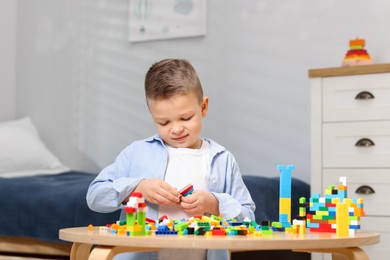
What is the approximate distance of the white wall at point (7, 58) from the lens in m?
4.27

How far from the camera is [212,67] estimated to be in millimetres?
3793

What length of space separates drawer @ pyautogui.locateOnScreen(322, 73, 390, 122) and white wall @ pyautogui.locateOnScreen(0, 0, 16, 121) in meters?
2.13

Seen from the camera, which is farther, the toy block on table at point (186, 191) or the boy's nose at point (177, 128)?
the boy's nose at point (177, 128)

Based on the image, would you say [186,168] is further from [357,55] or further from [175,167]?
[357,55]

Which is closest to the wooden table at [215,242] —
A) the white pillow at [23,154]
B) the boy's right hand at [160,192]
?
the boy's right hand at [160,192]

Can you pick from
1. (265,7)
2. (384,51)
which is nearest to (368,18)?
(384,51)

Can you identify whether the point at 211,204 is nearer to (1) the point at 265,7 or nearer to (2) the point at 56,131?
(1) the point at 265,7

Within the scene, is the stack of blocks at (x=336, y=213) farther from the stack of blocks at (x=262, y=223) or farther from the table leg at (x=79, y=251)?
the table leg at (x=79, y=251)

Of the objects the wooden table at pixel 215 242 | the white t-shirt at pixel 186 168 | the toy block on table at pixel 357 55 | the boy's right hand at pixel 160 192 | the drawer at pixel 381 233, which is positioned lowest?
the drawer at pixel 381 233

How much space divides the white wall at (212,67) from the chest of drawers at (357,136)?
19.7 inches

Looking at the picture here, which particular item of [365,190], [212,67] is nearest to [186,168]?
[365,190]

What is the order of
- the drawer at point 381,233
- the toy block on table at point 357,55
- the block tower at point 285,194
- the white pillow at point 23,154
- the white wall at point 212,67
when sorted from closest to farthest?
the block tower at point 285,194 → the drawer at point 381,233 → the toy block on table at point 357,55 → the white wall at point 212,67 → the white pillow at point 23,154

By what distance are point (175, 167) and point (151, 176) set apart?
0.06 m

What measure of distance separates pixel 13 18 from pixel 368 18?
7.04 feet
